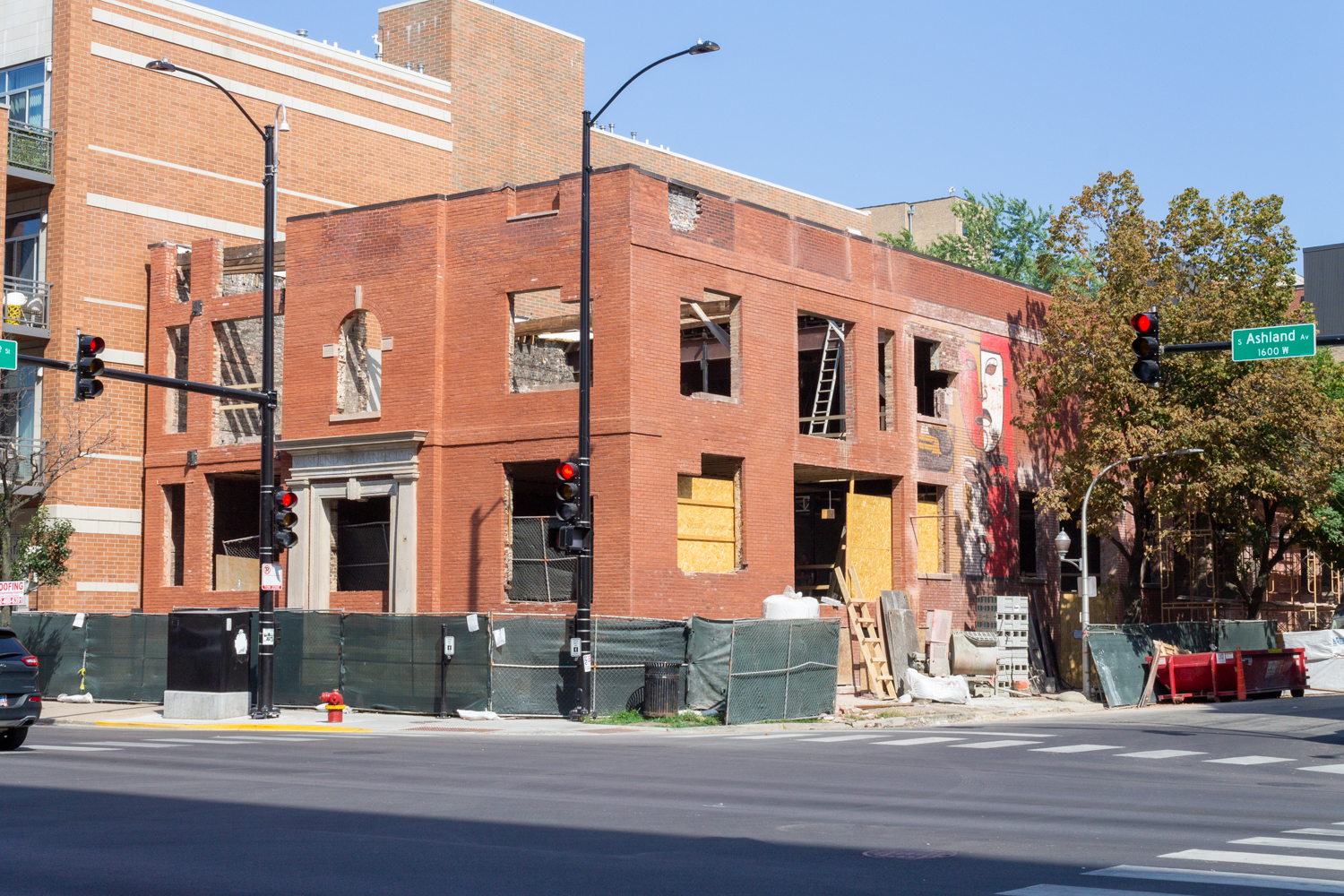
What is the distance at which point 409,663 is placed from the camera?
2886 cm

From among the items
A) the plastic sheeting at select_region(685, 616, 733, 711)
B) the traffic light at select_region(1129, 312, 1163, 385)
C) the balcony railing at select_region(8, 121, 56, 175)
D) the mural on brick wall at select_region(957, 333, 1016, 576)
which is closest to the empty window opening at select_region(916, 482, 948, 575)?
the mural on brick wall at select_region(957, 333, 1016, 576)

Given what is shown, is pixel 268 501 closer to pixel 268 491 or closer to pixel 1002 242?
pixel 268 491

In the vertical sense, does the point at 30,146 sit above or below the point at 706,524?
above

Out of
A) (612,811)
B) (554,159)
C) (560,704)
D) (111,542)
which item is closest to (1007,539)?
(560,704)

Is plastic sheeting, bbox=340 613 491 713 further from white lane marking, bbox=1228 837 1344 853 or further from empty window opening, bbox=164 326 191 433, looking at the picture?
white lane marking, bbox=1228 837 1344 853

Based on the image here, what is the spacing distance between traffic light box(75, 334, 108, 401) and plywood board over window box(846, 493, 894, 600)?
18.7m

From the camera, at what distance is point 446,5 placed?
47.7 m

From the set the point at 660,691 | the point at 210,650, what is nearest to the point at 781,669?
the point at 660,691

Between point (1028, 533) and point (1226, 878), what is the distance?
3377 centimetres

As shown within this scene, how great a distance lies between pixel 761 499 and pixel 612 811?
801 inches

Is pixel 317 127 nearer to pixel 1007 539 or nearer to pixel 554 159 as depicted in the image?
pixel 554 159

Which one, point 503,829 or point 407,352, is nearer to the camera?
point 503,829

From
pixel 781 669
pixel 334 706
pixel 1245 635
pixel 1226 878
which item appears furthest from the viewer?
pixel 1245 635

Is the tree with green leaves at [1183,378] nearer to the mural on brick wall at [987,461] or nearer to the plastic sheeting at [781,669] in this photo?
the mural on brick wall at [987,461]
